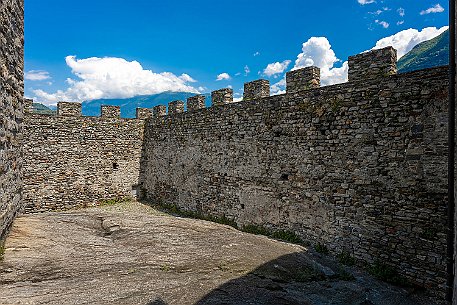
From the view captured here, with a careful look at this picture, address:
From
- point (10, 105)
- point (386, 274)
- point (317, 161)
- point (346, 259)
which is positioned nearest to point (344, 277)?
point (386, 274)

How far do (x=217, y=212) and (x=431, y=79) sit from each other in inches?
340

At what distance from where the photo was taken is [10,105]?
4973mm

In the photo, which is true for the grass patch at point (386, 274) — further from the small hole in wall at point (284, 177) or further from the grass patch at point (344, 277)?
the small hole in wall at point (284, 177)

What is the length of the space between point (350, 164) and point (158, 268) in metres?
5.74

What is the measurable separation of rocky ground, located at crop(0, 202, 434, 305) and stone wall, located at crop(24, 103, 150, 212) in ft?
34.7

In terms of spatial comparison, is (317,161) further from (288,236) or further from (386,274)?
(386,274)

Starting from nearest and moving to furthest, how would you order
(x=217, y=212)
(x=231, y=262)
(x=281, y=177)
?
(x=231, y=262) → (x=281, y=177) → (x=217, y=212)

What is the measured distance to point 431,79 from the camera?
703cm

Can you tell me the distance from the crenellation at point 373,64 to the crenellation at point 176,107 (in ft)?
29.5

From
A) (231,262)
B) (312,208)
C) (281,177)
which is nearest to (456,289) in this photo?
(231,262)

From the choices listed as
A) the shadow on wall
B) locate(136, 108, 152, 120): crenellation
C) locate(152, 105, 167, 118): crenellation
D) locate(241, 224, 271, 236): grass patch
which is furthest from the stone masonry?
locate(136, 108, 152, 120): crenellation

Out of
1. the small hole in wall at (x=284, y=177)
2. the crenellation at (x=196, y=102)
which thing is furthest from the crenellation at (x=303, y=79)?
the crenellation at (x=196, y=102)

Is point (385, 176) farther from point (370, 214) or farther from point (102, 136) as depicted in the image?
point (102, 136)

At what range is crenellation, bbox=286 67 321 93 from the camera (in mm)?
9618
